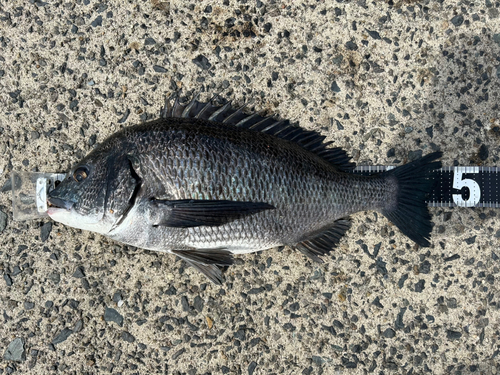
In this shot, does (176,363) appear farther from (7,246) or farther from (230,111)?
(230,111)

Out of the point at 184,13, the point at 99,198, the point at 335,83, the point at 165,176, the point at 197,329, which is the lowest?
the point at 197,329

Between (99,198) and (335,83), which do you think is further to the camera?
(335,83)

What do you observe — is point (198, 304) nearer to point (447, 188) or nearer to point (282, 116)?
point (282, 116)

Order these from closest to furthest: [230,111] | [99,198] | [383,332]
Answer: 1. [99,198]
2. [230,111]
3. [383,332]

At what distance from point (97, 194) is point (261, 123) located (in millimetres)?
1088

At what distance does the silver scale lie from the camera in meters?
2.52

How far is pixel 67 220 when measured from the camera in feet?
7.09

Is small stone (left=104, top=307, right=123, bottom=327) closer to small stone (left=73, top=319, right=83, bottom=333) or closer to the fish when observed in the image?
small stone (left=73, top=319, right=83, bottom=333)

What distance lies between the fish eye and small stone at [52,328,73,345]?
1096 mm

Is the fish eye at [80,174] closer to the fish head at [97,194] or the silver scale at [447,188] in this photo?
the fish head at [97,194]

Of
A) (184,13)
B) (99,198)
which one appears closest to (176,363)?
(99,198)

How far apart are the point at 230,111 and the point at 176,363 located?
5.66 ft

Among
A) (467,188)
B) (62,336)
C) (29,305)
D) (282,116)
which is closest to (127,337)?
(62,336)

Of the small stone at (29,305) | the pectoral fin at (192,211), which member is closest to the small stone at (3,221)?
the small stone at (29,305)
